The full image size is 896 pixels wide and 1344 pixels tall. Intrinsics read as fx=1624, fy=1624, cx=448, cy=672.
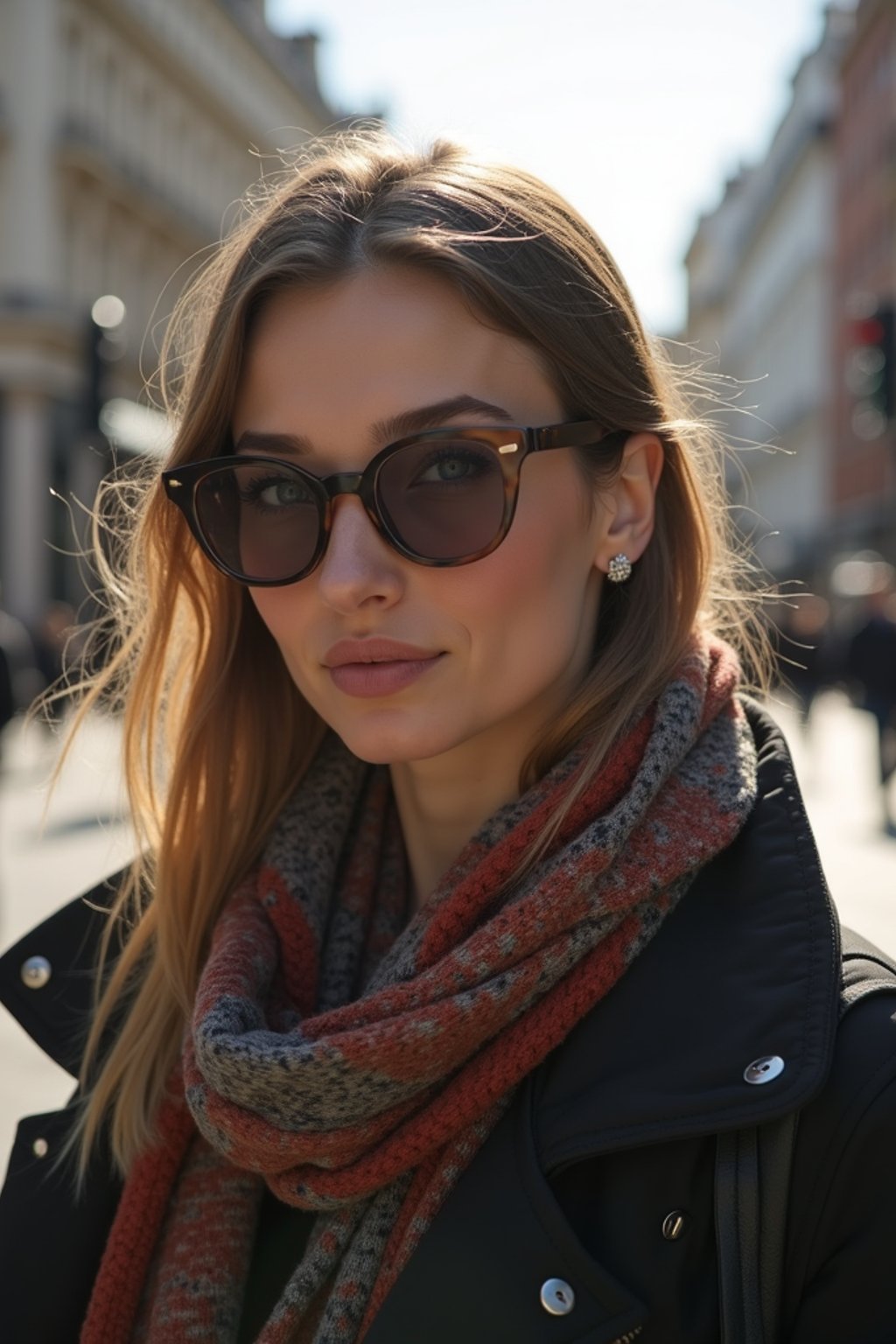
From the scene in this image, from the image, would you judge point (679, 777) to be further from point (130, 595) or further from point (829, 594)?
point (829, 594)

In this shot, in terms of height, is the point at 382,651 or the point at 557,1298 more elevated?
the point at 382,651

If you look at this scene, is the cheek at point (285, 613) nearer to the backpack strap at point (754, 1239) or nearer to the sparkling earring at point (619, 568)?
the sparkling earring at point (619, 568)

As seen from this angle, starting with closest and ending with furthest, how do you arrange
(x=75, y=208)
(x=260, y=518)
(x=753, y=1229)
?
1. (x=753, y=1229)
2. (x=260, y=518)
3. (x=75, y=208)

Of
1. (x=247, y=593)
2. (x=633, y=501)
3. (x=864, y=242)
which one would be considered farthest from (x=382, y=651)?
(x=864, y=242)

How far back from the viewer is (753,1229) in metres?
1.56

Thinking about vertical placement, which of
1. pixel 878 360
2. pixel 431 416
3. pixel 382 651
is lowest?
pixel 382 651

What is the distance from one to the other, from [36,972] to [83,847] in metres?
8.27

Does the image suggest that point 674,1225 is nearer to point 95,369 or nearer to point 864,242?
point 95,369

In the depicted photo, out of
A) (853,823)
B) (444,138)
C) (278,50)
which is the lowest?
(853,823)

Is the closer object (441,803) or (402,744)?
(402,744)

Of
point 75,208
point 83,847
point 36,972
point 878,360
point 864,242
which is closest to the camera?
point 36,972

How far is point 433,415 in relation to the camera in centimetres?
185

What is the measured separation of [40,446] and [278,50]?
73.4 ft

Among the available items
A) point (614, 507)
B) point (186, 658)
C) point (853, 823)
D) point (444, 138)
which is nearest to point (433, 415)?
point (614, 507)
